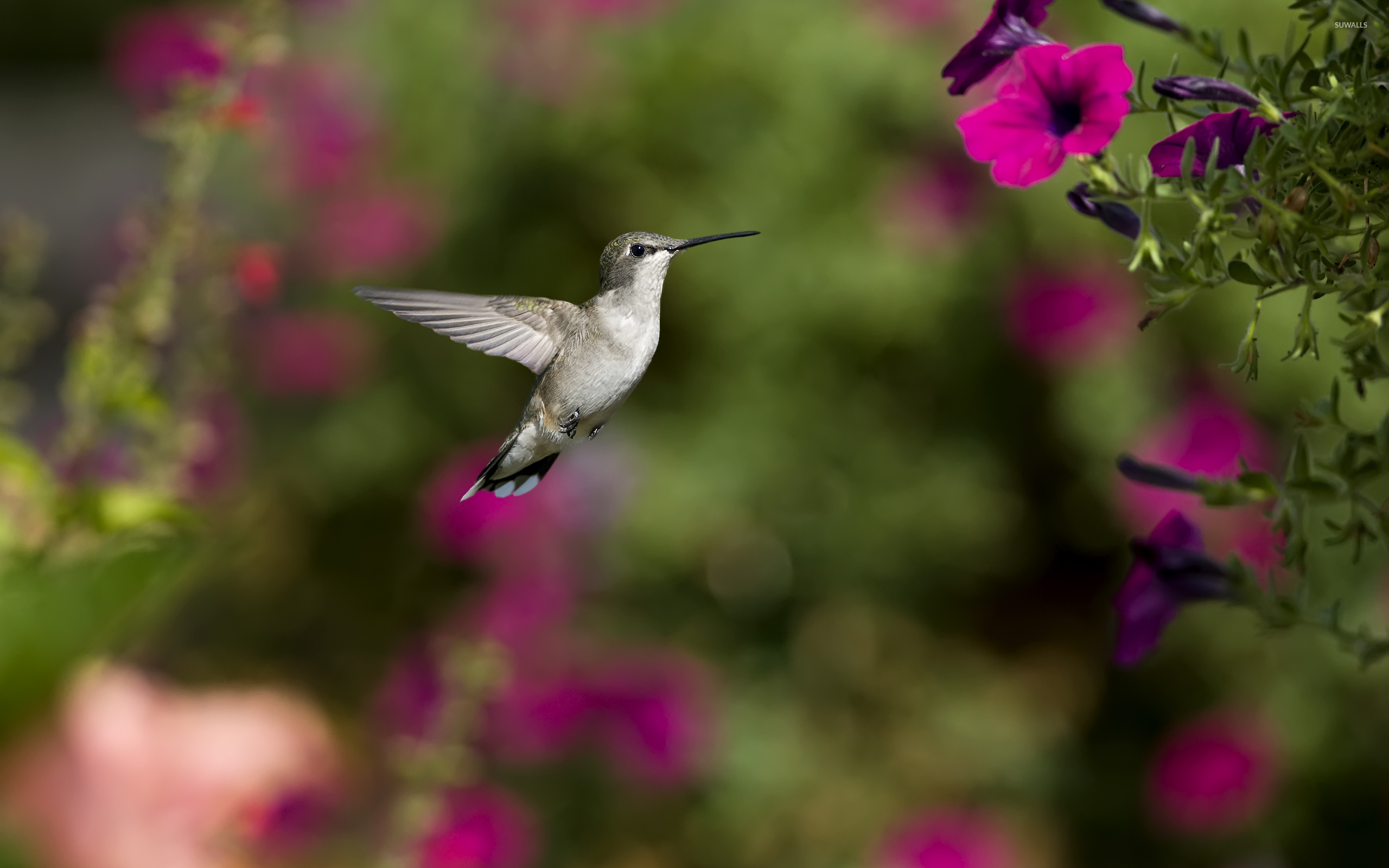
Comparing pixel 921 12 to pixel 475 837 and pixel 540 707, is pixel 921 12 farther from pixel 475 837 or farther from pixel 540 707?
pixel 475 837

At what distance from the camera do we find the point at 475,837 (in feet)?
7.65

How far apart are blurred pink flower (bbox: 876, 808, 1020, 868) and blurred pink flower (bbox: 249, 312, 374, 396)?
181cm

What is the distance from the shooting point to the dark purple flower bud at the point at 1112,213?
0.69 meters

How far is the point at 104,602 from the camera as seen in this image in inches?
14.8

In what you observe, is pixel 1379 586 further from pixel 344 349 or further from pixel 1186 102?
pixel 344 349

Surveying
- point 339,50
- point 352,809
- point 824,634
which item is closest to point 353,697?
point 352,809

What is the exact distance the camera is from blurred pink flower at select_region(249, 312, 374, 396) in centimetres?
348

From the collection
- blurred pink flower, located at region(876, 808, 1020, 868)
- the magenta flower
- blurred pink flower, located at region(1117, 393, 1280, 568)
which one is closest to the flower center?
the magenta flower

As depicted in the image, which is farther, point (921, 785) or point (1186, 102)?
point (921, 785)

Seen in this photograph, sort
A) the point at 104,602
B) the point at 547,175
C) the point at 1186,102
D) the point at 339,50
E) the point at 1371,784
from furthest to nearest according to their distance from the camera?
1. the point at 339,50
2. the point at 547,175
3. the point at 1371,784
4. the point at 1186,102
5. the point at 104,602

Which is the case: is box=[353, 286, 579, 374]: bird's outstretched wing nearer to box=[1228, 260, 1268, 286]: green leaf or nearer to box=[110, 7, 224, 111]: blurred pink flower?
box=[1228, 260, 1268, 286]: green leaf

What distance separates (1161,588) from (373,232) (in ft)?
9.71

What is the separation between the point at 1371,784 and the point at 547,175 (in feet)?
7.68

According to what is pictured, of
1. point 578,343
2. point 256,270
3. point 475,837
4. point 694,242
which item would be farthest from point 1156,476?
point 475,837
